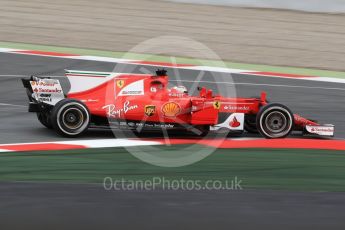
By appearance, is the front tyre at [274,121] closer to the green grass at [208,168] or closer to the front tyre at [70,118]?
the green grass at [208,168]

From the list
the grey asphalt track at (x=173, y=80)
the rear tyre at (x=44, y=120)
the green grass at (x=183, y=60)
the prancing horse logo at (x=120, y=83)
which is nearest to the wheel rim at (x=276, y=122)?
the grey asphalt track at (x=173, y=80)

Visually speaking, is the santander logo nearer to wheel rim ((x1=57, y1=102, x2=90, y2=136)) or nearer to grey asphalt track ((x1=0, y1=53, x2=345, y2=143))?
grey asphalt track ((x1=0, y1=53, x2=345, y2=143))

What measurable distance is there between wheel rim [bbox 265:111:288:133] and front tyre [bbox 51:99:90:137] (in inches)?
98.2

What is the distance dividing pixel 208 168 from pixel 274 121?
2505mm

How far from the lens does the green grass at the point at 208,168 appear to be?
31.6ft

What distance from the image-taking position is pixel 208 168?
10438 millimetres

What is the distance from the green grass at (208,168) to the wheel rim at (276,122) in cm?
85

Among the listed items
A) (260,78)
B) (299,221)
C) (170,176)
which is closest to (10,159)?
(170,176)

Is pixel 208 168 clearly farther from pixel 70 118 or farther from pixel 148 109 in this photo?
pixel 70 118

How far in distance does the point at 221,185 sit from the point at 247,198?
92 centimetres

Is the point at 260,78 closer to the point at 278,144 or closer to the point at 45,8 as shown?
the point at 278,144

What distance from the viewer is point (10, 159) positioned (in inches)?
430

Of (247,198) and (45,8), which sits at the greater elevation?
(45,8)

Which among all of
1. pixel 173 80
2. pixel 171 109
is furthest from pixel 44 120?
pixel 173 80
